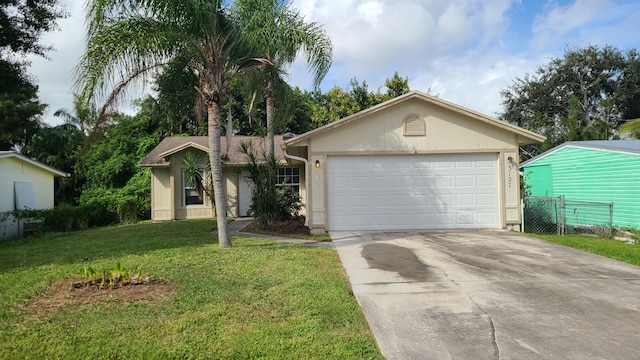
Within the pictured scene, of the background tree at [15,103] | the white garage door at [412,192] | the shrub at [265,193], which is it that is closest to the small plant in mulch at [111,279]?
the shrub at [265,193]

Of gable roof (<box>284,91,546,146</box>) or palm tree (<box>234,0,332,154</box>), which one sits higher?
palm tree (<box>234,0,332,154</box>)

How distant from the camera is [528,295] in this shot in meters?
5.34

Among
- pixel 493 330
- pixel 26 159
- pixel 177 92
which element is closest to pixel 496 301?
pixel 493 330

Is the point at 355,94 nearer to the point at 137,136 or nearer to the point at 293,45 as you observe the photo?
the point at 137,136

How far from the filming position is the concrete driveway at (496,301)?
3826 millimetres

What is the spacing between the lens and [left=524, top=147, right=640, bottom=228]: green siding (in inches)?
489

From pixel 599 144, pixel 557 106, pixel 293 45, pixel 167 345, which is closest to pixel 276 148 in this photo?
pixel 293 45

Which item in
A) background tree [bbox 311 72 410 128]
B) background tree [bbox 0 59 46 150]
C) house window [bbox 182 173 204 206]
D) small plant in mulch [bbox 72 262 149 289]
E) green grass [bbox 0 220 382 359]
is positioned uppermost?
background tree [bbox 311 72 410 128]

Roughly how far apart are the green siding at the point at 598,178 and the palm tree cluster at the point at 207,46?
34.6 feet

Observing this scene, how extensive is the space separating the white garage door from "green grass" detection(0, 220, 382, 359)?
402cm

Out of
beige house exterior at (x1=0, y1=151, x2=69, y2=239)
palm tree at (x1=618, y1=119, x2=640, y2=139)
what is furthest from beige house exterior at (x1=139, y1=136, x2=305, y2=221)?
palm tree at (x1=618, y1=119, x2=640, y2=139)

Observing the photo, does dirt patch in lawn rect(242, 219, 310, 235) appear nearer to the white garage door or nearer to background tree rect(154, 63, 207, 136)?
the white garage door

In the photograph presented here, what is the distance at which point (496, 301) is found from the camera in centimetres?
509

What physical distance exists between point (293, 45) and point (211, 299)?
21.1 ft
